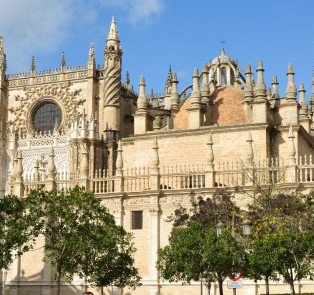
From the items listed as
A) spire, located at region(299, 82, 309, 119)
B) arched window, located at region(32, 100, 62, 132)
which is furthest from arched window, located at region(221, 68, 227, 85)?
arched window, located at region(32, 100, 62, 132)

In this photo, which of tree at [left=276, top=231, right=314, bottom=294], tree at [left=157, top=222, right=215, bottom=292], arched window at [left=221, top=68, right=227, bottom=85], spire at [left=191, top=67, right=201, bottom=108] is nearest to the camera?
tree at [left=276, top=231, right=314, bottom=294]

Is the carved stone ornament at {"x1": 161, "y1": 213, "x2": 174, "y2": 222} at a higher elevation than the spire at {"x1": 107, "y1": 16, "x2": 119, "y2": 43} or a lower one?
lower

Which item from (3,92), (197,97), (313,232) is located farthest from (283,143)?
(3,92)

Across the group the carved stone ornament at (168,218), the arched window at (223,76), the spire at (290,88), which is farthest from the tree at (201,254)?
the arched window at (223,76)

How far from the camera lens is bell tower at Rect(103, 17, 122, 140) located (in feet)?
150

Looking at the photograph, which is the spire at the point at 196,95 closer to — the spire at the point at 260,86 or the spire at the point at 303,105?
the spire at the point at 260,86

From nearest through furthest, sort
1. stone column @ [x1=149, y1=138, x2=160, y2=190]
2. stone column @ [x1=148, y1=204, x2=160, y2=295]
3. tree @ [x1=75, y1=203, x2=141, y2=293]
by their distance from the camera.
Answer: tree @ [x1=75, y1=203, x2=141, y2=293] < stone column @ [x1=148, y1=204, x2=160, y2=295] < stone column @ [x1=149, y1=138, x2=160, y2=190]

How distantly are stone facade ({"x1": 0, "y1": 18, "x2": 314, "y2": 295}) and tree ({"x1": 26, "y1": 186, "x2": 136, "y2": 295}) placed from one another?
448 cm

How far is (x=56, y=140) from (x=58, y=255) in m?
23.0

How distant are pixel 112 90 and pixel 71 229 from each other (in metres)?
23.1

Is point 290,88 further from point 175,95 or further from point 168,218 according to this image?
point 168,218

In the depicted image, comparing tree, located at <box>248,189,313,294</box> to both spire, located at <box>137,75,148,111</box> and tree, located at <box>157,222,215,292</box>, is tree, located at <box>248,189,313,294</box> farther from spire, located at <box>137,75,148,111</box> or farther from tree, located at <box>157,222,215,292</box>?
spire, located at <box>137,75,148,111</box>

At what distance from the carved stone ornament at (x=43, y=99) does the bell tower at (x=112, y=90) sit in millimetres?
2859

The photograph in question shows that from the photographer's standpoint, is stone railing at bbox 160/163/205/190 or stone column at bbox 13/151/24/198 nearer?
stone railing at bbox 160/163/205/190
